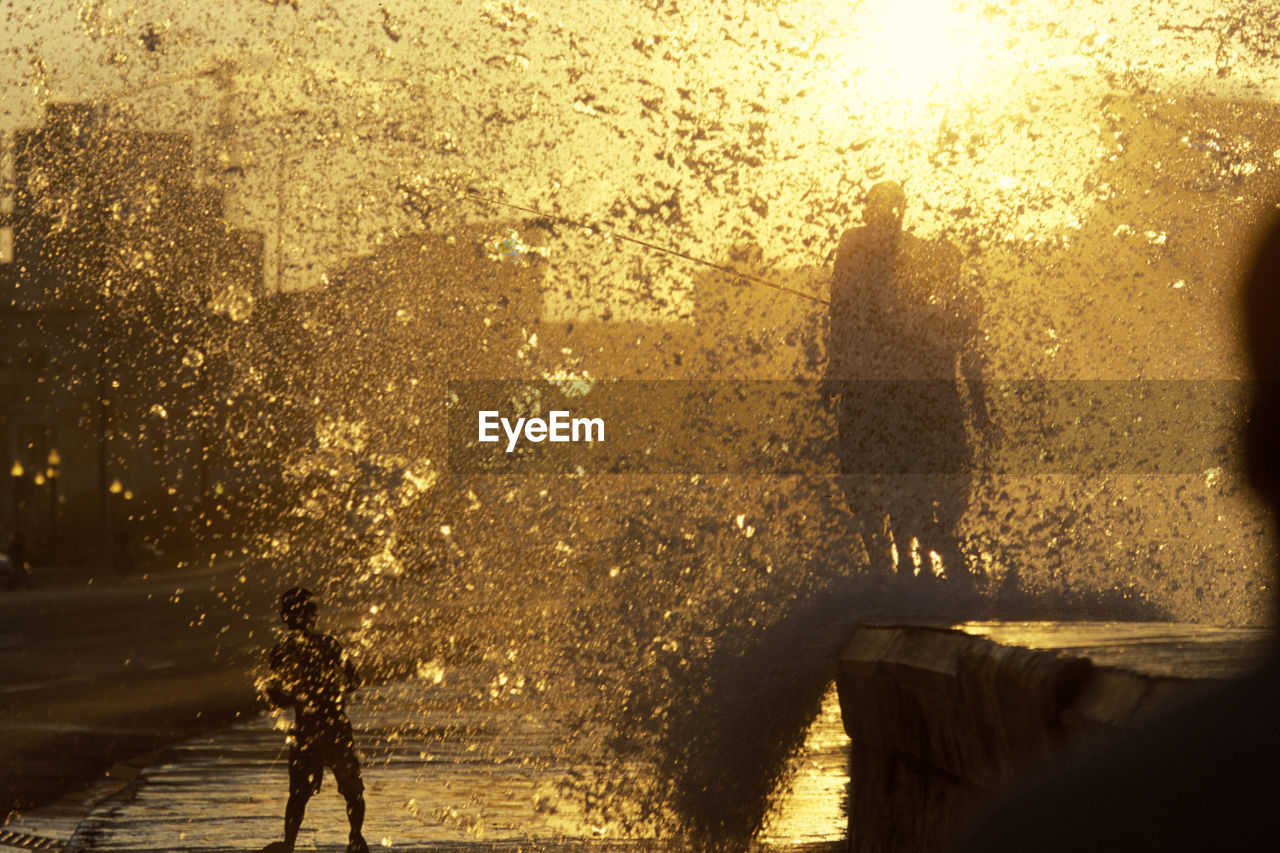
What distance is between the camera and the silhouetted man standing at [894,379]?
5016 millimetres

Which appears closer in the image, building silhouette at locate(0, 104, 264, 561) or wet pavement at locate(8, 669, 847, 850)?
wet pavement at locate(8, 669, 847, 850)

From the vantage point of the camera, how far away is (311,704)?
4.93 meters

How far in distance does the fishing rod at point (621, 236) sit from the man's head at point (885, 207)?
14.5 inches

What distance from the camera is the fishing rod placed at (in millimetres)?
5422

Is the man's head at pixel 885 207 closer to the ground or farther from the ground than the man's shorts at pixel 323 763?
farther from the ground

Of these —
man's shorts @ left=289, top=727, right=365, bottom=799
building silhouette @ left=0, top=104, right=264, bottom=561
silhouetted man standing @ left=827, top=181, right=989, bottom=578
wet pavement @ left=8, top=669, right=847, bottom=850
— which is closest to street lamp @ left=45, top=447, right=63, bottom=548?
building silhouette @ left=0, top=104, right=264, bottom=561

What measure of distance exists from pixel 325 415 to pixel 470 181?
6.49 ft

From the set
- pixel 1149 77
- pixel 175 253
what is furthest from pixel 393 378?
pixel 1149 77

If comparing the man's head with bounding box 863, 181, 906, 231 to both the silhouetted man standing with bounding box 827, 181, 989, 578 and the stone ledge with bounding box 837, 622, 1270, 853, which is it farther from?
the stone ledge with bounding box 837, 622, 1270, 853

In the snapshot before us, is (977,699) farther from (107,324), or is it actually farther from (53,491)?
(53,491)

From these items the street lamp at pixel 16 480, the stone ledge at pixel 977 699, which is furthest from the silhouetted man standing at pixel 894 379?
the street lamp at pixel 16 480

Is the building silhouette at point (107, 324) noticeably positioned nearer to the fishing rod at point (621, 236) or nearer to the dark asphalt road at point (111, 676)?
the fishing rod at point (621, 236)

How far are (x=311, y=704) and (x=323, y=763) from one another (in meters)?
0.23

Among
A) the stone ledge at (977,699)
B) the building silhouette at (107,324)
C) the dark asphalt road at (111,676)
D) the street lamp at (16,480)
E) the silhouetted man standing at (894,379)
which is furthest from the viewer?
the street lamp at (16,480)
